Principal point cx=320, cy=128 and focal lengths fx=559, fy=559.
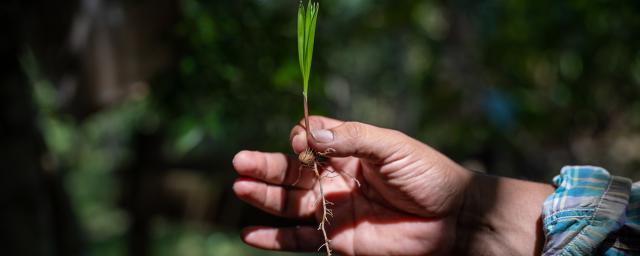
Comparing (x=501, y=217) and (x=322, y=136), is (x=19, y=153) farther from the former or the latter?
A: (x=501, y=217)

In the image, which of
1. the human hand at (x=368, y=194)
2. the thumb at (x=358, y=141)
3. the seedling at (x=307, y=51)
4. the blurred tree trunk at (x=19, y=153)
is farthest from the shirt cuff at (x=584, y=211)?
the blurred tree trunk at (x=19, y=153)

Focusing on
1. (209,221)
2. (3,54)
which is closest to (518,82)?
(209,221)

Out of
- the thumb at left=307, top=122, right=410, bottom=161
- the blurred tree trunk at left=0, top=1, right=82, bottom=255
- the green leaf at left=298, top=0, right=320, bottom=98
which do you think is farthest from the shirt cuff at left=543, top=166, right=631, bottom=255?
the blurred tree trunk at left=0, top=1, right=82, bottom=255

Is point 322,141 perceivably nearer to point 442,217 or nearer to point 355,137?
point 355,137

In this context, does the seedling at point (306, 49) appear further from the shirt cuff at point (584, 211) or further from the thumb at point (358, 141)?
the shirt cuff at point (584, 211)

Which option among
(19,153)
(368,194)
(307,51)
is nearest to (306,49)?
(307,51)

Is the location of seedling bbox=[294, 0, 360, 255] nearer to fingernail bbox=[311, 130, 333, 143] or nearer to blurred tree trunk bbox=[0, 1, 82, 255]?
fingernail bbox=[311, 130, 333, 143]

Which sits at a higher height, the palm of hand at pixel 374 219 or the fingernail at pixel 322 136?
the fingernail at pixel 322 136
